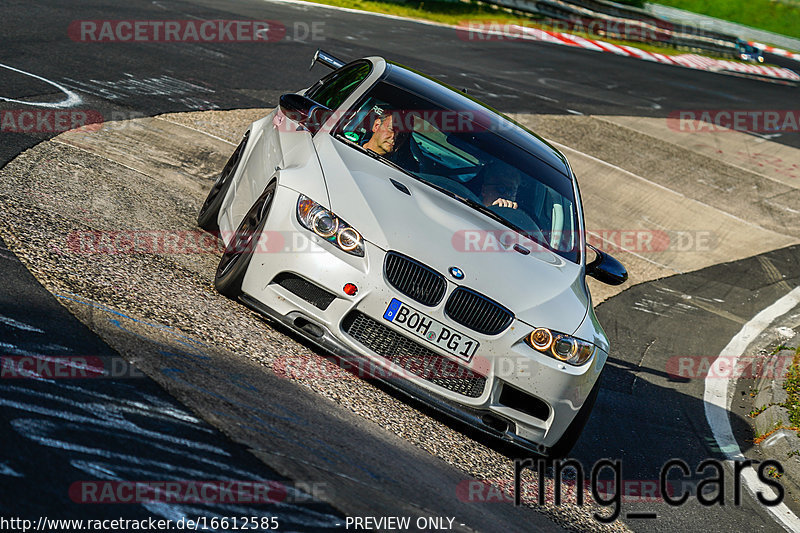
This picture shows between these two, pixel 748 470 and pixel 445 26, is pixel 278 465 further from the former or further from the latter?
pixel 445 26

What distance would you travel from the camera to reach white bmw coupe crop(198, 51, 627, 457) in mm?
5137

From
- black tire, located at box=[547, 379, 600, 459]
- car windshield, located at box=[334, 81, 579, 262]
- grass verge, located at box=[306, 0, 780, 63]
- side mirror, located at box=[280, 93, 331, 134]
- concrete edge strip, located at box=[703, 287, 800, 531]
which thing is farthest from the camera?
grass verge, located at box=[306, 0, 780, 63]

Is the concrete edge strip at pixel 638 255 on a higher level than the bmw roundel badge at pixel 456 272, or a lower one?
lower

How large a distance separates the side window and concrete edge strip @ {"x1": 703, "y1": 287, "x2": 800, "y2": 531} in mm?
3802

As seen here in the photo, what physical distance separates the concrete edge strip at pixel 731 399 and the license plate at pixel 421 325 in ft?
8.35

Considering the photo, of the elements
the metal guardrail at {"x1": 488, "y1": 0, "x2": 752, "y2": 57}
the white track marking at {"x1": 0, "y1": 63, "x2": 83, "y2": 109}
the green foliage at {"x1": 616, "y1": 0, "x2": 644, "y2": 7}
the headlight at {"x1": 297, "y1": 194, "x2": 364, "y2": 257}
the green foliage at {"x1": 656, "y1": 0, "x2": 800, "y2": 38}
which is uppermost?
the green foliage at {"x1": 656, "y1": 0, "x2": 800, "y2": 38}

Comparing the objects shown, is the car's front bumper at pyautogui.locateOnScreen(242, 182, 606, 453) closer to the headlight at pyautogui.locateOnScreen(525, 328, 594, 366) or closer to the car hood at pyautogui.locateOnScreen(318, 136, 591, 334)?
the headlight at pyautogui.locateOnScreen(525, 328, 594, 366)

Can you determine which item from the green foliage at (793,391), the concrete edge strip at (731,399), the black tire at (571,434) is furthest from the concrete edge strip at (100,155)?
the green foliage at (793,391)

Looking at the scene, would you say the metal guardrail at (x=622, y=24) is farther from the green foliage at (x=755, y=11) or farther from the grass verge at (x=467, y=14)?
the green foliage at (x=755, y=11)

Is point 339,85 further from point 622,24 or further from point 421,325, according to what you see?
point 622,24

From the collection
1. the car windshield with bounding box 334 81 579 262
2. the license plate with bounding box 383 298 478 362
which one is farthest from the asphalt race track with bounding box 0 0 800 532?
the car windshield with bounding box 334 81 579 262

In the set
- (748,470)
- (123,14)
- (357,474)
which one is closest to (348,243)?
(357,474)

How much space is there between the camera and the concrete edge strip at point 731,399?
601 cm

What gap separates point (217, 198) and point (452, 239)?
2.34 meters
